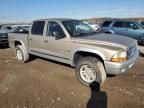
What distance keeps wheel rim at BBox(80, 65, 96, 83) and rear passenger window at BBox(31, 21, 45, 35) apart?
2.24 metres

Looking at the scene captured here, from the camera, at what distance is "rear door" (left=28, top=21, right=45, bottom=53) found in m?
6.39

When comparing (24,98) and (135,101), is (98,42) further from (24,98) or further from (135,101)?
(24,98)

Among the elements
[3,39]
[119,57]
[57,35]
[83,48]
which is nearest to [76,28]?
[57,35]

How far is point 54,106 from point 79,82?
1507 millimetres

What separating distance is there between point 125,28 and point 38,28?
26.9 ft

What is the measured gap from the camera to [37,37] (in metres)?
6.51

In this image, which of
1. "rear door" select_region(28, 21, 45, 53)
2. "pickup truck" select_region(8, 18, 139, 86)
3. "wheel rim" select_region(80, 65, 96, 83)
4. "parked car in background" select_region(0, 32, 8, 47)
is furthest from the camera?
"parked car in background" select_region(0, 32, 8, 47)

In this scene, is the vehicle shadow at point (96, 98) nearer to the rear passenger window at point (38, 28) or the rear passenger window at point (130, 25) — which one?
the rear passenger window at point (38, 28)

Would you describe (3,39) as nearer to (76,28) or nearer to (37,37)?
(37,37)

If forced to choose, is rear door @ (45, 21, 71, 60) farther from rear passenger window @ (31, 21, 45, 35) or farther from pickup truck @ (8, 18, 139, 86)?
rear passenger window @ (31, 21, 45, 35)

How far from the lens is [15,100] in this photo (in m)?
4.45

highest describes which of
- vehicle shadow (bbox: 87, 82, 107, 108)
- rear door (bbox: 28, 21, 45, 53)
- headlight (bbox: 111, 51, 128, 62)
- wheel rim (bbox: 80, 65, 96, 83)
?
rear door (bbox: 28, 21, 45, 53)

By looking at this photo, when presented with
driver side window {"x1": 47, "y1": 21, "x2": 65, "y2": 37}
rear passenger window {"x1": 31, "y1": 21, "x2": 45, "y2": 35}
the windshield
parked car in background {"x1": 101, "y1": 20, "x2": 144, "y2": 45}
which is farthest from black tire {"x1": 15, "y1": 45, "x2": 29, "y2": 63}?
parked car in background {"x1": 101, "y1": 20, "x2": 144, "y2": 45}

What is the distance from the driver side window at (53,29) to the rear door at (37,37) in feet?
1.02
